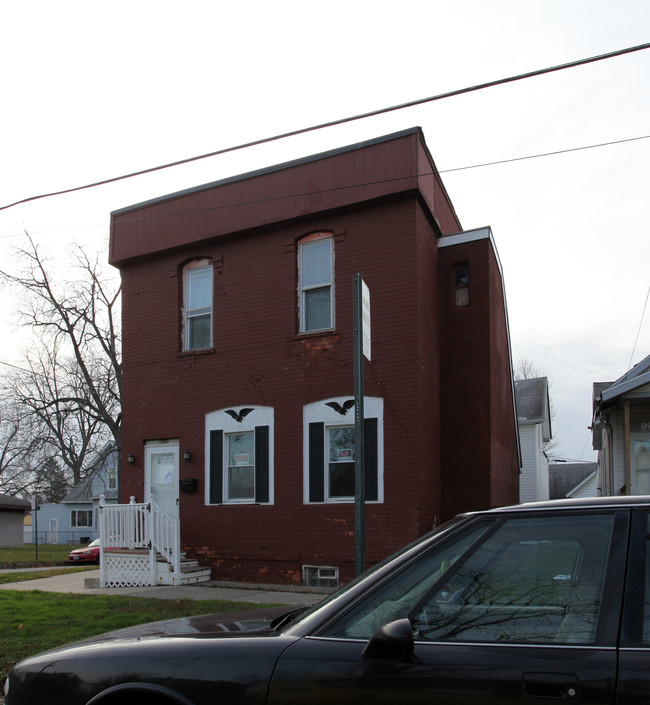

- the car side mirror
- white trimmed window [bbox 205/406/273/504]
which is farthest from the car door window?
white trimmed window [bbox 205/406/273/504]

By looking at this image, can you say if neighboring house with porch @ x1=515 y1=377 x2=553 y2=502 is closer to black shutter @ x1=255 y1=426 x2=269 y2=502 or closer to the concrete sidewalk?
black shutter @ x1=255 y1=426 x2=269 y2=502

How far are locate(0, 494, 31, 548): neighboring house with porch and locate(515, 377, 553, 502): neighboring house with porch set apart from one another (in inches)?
1215

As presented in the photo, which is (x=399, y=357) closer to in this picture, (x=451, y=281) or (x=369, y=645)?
(x=451, y=281)

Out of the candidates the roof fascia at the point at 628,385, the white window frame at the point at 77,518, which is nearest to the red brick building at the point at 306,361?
the roof fascia at the point at 628,385

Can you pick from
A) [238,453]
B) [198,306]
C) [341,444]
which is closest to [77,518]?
[198,306]

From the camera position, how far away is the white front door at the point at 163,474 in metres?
14.9

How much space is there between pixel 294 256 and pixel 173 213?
3.00m

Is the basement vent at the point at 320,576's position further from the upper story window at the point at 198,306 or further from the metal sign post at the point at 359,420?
the metal sign post at the point at 359,420

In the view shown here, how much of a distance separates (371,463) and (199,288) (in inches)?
205

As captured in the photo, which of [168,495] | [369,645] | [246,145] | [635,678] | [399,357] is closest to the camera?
[635,678]

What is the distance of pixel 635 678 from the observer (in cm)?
248

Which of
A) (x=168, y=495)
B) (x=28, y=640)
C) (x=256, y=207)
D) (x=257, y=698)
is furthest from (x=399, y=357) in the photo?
(x=257, y=698)

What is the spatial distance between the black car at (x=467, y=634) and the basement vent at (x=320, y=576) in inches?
388

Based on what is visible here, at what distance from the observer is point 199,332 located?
1514 cm
